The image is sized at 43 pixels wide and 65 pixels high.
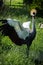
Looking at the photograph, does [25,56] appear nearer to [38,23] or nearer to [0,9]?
[38,23]

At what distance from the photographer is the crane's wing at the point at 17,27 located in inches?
237

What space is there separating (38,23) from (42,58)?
364 centimetres

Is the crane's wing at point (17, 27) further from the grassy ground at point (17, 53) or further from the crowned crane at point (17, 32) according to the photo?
the grassy ground at point (17, 53)

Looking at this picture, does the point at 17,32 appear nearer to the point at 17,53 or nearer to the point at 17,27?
the point at 17,27

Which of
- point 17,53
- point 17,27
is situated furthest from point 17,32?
point 17,53

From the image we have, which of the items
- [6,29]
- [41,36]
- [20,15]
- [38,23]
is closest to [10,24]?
[6,29]

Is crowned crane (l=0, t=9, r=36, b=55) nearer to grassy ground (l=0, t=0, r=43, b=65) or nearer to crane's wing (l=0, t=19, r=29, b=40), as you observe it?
crane's wing (l=0, t=19, r=29, b=40)

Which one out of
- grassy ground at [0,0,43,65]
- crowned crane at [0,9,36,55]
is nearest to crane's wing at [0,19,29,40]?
crowned crane at [0,9,36,55]

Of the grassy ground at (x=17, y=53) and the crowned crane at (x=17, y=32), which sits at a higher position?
the crowned crane at (x=17, y=32)

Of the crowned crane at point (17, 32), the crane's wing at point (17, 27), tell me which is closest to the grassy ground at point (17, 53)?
the crowned crane at point (17, 32)

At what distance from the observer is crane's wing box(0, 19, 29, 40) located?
19.8ft

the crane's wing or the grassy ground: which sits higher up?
the crane's wing

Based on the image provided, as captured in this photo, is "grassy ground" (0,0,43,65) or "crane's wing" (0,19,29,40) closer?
"crane's wing" (0,19,29,40)

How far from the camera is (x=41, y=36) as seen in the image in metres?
8.42
